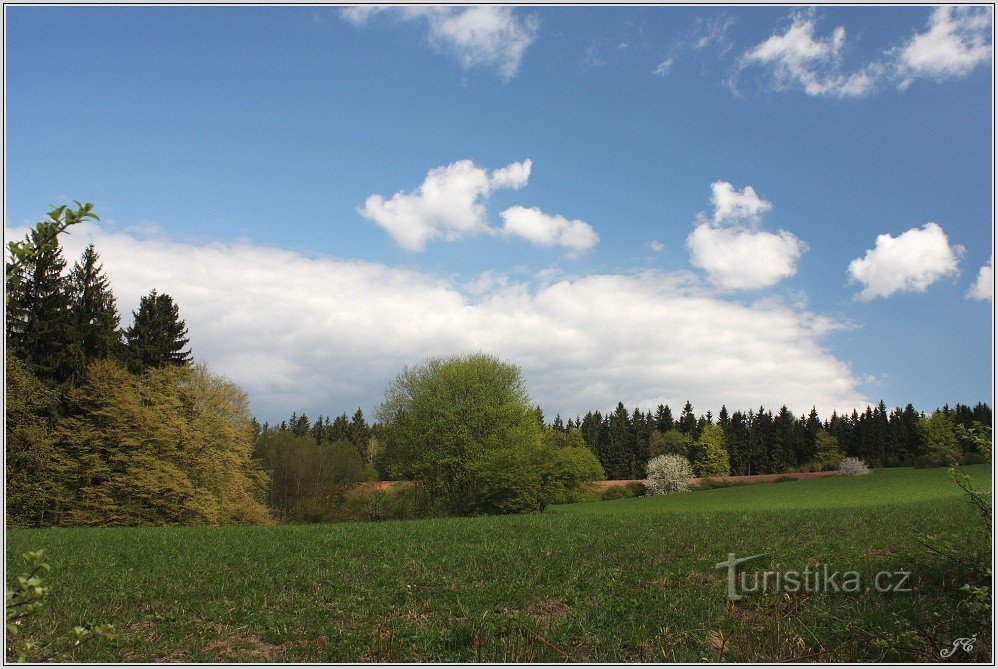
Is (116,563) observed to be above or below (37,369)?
below

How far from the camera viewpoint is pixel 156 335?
116 ft

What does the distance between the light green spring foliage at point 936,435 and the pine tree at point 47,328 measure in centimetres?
6876

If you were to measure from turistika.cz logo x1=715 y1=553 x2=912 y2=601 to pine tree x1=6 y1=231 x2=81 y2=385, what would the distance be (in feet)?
104

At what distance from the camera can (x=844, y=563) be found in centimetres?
1043

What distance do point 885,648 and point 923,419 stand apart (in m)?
75.1

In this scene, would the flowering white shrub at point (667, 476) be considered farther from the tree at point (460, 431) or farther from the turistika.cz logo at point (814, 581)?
the turistika.cz logo at point (814, 581)

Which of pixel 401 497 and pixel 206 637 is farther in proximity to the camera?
pixel 401 497

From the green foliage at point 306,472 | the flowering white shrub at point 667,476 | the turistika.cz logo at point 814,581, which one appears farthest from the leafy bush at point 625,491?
the turistika.cz logo at point 814,581

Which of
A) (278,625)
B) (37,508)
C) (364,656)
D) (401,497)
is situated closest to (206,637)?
(278,625)

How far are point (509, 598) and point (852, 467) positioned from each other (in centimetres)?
6577

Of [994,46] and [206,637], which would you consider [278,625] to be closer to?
[206,637]

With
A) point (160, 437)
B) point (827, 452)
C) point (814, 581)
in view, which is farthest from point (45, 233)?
point (827, 452)

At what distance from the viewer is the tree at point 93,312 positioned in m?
32.0
